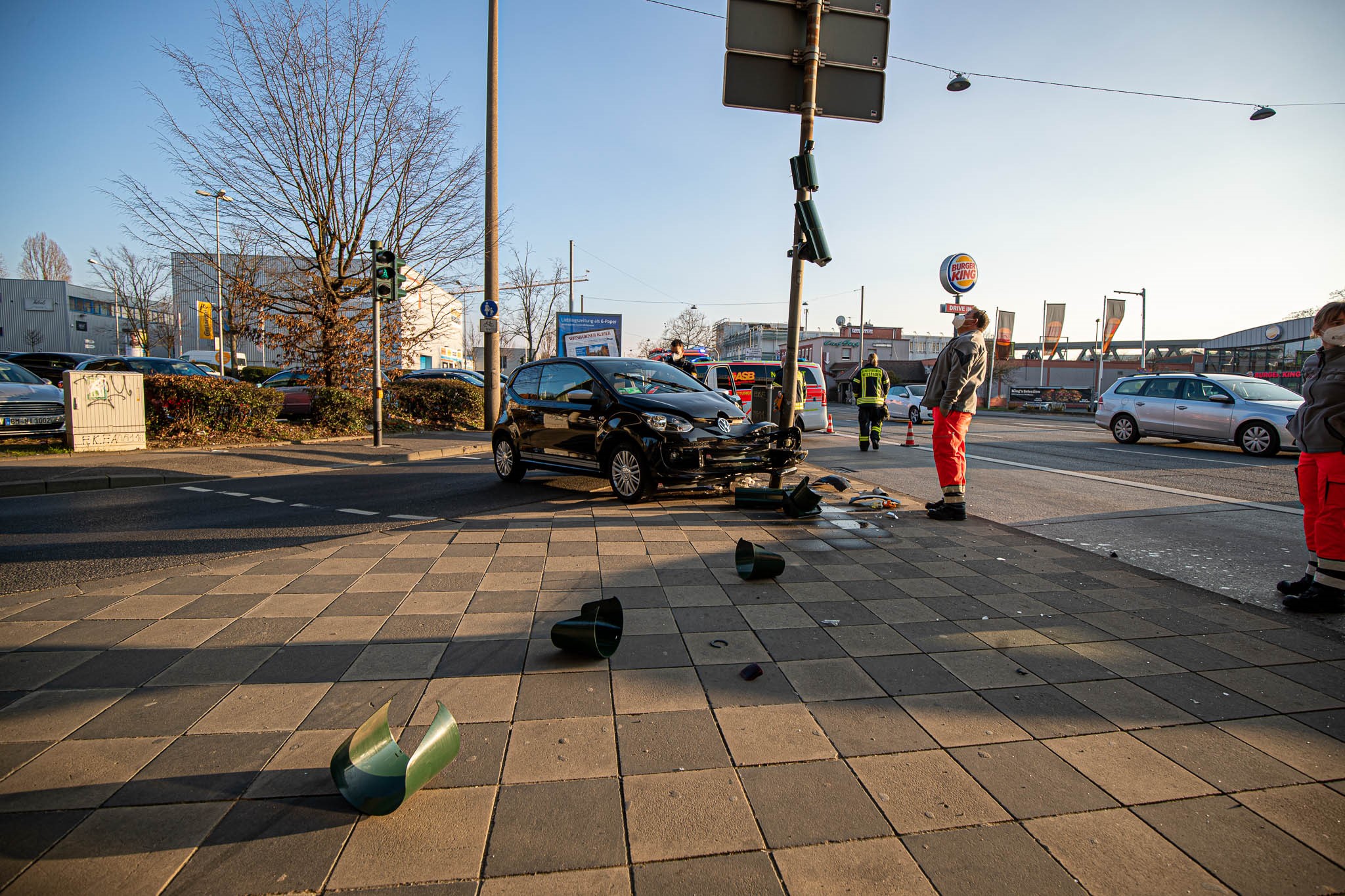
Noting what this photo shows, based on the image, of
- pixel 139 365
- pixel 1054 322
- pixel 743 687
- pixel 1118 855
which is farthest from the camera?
pixel 1054 322

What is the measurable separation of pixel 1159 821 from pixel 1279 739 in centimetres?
95

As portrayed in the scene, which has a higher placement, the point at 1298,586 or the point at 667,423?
the point at 667,423

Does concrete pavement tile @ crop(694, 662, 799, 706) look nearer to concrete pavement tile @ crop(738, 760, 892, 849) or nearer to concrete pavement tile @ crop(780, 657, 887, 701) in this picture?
concrete pavement tile @ crop(780, 657, 887, 701)

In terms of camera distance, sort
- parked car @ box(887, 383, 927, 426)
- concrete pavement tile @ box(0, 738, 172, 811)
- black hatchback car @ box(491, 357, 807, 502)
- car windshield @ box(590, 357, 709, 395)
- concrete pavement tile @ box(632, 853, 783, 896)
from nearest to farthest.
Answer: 1. concrete pavement tile @ box(632, 853, 783, 896)
2. concrete pavement tile @ box(0, 738, 172, 811)
3. black hatchback car @ box(491, 357, 807, 502)
4. car windshield @ box(590, 357, 709, 395)
5. parked car @ box(887, 383, 927, 426)

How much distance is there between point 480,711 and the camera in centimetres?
268

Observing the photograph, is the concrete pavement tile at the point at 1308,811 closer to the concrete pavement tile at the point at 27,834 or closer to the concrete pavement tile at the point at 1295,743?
the concrete pavement tile at the point at 1295,743

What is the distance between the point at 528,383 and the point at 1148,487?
8417 millimetres

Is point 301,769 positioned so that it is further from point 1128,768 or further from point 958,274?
point 958,274

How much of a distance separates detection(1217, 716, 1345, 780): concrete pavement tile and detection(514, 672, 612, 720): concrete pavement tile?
249cm

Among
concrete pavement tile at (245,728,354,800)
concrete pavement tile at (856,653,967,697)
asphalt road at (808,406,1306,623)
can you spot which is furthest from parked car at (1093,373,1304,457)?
concrete pavement tile at (245,728,354,800)

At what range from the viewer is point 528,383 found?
889 cm

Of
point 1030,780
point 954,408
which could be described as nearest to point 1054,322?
point 954,408

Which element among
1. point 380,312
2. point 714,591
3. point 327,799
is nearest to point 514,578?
point 714,591

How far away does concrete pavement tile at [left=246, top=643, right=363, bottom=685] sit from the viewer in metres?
2.96
